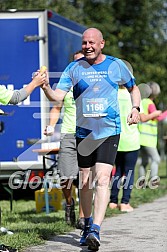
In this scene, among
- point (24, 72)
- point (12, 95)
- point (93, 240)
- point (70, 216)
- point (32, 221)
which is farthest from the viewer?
point (24, 72)

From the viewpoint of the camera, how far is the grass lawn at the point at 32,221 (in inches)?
289

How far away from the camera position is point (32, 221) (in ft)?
31.0

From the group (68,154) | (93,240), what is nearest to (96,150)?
(93,240)

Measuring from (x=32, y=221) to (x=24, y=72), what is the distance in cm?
323

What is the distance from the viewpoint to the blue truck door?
11.9m

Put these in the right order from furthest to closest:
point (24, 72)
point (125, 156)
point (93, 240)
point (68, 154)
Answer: point (24, 72)
point (125, 156)
point (68, 154)
point (93, 240)

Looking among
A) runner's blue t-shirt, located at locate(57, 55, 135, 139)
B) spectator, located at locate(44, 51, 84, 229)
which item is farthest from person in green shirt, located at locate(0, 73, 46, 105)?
spectator, located at locate(44, 51, 84, 229)

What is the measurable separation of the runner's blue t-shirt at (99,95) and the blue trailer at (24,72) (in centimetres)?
475

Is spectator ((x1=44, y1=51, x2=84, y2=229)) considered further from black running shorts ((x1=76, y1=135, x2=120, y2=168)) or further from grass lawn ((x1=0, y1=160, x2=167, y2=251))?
black running shorts ((x1=76, y1=135, x2=120, y2=168))

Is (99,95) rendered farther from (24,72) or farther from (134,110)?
(24,72)

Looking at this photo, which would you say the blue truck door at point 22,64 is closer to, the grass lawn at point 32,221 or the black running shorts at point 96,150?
the grass lawn at point 32,221

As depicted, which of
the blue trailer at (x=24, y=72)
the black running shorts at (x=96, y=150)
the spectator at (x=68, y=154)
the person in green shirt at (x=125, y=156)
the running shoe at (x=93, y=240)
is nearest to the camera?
the running shoe at (x=93, y=240)

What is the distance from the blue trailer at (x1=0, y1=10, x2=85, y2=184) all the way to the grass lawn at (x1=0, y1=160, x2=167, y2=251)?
0.97m

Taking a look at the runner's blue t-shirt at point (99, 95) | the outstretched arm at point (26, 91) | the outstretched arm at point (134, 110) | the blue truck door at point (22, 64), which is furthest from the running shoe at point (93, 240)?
the blue truck door at point (22, 64)
